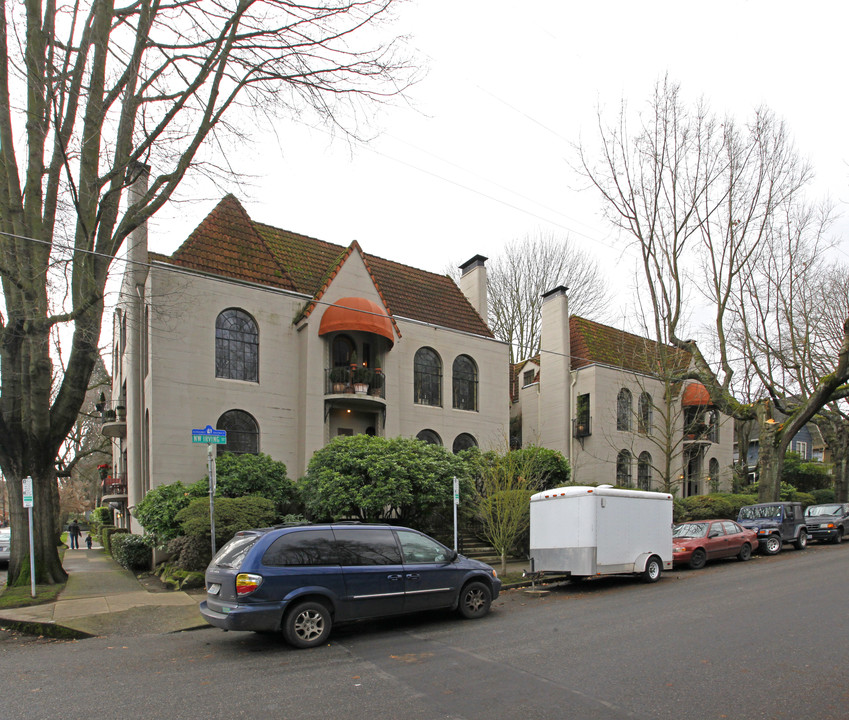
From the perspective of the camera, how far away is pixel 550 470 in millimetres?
22188

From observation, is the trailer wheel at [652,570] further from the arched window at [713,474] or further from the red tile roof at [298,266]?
the arched window at [713,474]

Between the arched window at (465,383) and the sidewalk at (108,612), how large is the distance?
13544 millimetres

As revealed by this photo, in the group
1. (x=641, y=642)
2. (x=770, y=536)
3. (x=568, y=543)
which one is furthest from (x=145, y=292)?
(x=770, y=536)

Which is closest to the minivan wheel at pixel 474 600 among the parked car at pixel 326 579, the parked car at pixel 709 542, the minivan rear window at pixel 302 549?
the parked car at pixel 326 579

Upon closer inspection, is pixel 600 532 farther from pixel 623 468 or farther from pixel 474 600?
pixel 623 468

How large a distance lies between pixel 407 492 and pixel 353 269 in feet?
28.8

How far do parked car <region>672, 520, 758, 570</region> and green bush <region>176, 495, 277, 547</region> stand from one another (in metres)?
10.3

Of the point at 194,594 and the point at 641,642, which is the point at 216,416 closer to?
the point at 194,594

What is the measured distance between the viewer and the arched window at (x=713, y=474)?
3369 centimetres

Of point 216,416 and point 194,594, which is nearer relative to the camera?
point 194,594

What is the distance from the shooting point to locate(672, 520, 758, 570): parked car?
54.3ft

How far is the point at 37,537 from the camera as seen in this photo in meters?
13.8

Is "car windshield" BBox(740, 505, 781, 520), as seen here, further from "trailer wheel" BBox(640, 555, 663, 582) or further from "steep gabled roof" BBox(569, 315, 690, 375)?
"steep gabled roof" BBox(569, 315, 690, 375)

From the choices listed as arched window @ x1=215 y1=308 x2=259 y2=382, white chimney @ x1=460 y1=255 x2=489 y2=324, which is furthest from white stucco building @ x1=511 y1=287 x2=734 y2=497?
arched window @ x1=215 y1=308 x2=259 y2=382
